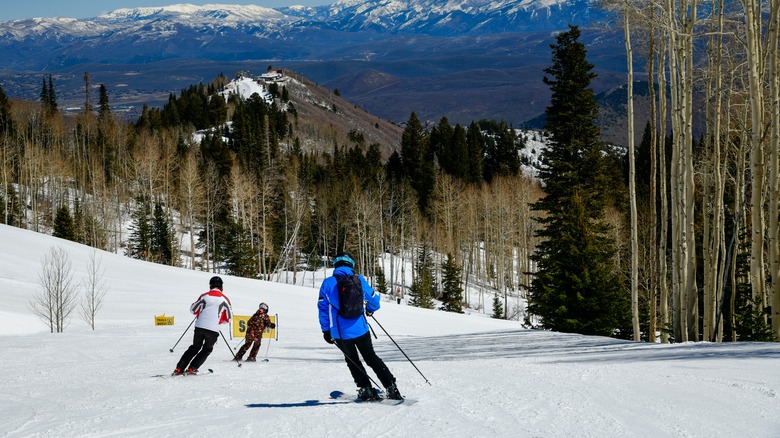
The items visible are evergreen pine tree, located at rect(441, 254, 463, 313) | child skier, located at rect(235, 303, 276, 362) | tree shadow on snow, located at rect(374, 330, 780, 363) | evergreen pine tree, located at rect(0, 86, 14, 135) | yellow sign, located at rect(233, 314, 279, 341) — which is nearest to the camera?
tree shadow on snow, located at rect(374, 330, 780, 363)

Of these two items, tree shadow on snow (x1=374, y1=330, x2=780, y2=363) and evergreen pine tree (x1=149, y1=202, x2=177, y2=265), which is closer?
tree shadow on snow (x1=374, y1=330, x2=780, y2=363)

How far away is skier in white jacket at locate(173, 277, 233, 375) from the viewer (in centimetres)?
1050

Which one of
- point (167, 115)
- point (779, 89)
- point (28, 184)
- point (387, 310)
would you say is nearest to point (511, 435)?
point (779, 89)

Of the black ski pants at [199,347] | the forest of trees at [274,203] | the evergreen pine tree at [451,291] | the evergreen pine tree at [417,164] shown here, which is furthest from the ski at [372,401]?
the evergreen pine tree at [417,164]

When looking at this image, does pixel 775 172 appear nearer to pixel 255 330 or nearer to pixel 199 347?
pixel 255 330

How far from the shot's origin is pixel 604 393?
736cm

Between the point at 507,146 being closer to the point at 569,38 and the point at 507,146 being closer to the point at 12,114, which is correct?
the point at 569,38

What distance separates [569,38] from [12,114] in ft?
265

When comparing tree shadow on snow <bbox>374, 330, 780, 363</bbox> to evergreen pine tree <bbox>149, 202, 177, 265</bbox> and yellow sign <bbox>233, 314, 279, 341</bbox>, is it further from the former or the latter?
evergreen pine tree <bbox>149, 202, 177, 265</bbox>

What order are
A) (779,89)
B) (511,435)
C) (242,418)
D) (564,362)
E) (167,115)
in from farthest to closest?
(167,115) < (779,89) < (564,362) < (242,418) < (511,435)

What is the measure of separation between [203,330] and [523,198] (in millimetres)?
47558

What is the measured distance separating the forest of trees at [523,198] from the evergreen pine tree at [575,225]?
0.31 ft

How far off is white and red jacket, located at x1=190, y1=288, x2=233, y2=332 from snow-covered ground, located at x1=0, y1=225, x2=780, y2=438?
0.91m

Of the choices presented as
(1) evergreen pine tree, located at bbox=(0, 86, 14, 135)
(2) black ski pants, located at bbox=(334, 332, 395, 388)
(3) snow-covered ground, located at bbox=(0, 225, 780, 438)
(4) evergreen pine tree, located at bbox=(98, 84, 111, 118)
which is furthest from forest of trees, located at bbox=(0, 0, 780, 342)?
(2) black ski pants, located at bbox=(334, 332, 395, 388)
